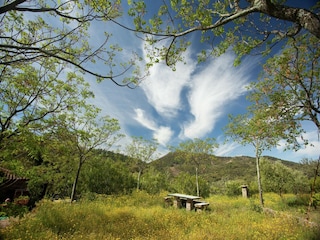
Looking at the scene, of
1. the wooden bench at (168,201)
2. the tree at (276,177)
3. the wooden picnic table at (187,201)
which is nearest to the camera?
the wooden picnic table at (187,201)

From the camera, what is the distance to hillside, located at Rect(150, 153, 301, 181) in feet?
71.3

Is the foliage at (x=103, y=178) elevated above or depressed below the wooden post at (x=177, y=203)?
above

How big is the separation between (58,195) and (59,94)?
46.3 feet

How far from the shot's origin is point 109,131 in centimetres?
1349

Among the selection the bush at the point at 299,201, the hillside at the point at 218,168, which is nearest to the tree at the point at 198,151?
the hillside at the point at 218,168

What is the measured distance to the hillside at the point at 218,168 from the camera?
21.7m

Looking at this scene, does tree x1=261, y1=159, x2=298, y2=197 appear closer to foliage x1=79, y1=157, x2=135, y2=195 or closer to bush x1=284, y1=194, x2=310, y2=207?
bush x1=284, y1=194, x2=310, y2=207

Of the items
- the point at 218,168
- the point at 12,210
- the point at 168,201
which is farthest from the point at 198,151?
the point at 218,168

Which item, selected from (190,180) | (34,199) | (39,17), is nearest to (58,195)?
(34,199)

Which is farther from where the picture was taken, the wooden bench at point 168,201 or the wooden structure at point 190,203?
the wooden bench at point 168,201

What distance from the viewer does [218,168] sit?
5494 centimetres

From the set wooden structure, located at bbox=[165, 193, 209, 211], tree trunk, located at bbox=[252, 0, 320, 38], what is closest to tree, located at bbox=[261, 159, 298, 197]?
wooden structure, located at bbox=[165, 193, 209, 211]

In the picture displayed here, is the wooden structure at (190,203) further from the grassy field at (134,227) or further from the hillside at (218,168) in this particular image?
the hillside at (218,168)

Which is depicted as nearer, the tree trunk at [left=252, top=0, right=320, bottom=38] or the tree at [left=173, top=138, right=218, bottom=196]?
the tree trunk at [left=252, top=0, right=320, bottom=38]
